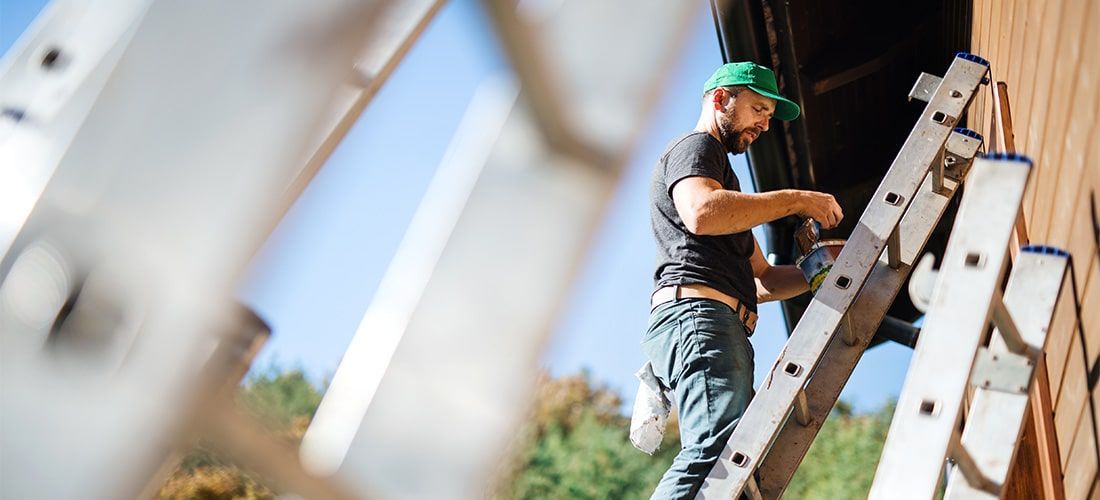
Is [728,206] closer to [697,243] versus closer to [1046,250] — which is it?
[697,243]

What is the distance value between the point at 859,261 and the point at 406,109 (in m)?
1.55

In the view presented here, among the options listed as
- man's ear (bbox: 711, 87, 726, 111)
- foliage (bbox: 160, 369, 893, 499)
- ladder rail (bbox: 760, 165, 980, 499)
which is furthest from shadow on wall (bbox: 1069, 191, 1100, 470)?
foliage (bbox: 160, 369, 893, 499)

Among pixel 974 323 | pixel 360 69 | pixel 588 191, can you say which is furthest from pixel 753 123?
pixel 360 69

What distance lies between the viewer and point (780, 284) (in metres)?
2.52

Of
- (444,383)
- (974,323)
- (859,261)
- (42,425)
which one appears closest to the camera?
(42,425)

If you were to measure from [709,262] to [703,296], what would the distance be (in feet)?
0.28

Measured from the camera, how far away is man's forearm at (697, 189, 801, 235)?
2018mm

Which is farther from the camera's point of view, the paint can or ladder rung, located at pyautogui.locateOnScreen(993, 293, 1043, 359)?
the paint can

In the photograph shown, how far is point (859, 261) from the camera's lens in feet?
6.35

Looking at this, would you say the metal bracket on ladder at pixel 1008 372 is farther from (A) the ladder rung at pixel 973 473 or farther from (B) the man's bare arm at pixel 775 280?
(B) the man's bare arm at pixel 775 280

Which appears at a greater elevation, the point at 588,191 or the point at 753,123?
the point at 753,123

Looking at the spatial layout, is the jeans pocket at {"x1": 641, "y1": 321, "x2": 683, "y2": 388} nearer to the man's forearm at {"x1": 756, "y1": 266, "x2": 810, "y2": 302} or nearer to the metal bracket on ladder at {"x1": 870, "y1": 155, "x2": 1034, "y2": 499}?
the man's forearm at {"x1": 756, "y1": 266, "x2": 810, "y2": 302}

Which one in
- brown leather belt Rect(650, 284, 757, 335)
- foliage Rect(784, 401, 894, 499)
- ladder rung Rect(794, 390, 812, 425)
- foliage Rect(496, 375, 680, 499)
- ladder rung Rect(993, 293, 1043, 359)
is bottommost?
ladder rung Rect(794, 390, 812, 425)

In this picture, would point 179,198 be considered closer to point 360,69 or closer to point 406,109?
point 360,69
